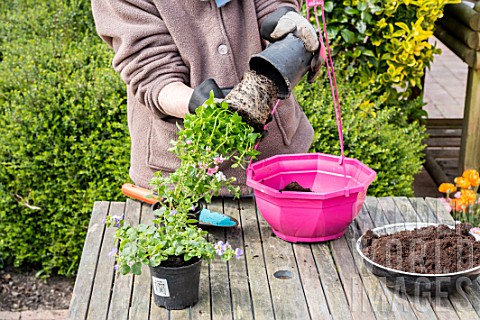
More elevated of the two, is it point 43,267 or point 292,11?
point 292,11

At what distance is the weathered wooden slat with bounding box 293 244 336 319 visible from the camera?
1846 millimetres

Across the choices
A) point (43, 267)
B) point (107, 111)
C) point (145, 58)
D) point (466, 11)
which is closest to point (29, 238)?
point (43, 267)

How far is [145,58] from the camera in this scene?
2.21 metres

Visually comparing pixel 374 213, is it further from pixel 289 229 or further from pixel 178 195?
pixel 178 195

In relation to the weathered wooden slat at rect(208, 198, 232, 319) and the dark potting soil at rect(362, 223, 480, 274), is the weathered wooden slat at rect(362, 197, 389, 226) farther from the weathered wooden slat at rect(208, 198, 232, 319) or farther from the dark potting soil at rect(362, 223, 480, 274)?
the weathered wooden slat at rect(208, 198, 232, 319)

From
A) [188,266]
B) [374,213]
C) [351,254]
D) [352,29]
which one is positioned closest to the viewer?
[188,266]

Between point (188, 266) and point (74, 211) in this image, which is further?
point (74, 211)

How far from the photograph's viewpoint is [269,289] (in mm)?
1941

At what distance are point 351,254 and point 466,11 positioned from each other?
2.16 metres

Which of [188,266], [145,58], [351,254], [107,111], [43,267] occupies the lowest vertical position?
[43,267]

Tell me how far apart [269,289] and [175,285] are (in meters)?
0.26

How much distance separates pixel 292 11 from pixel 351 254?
72 centimetres

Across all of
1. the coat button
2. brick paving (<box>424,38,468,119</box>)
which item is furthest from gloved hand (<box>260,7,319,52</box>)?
brick paving (<box>424,38,468,119</box>)

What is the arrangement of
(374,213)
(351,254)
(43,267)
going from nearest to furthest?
(351,254) → (374,213) → (43,267)
